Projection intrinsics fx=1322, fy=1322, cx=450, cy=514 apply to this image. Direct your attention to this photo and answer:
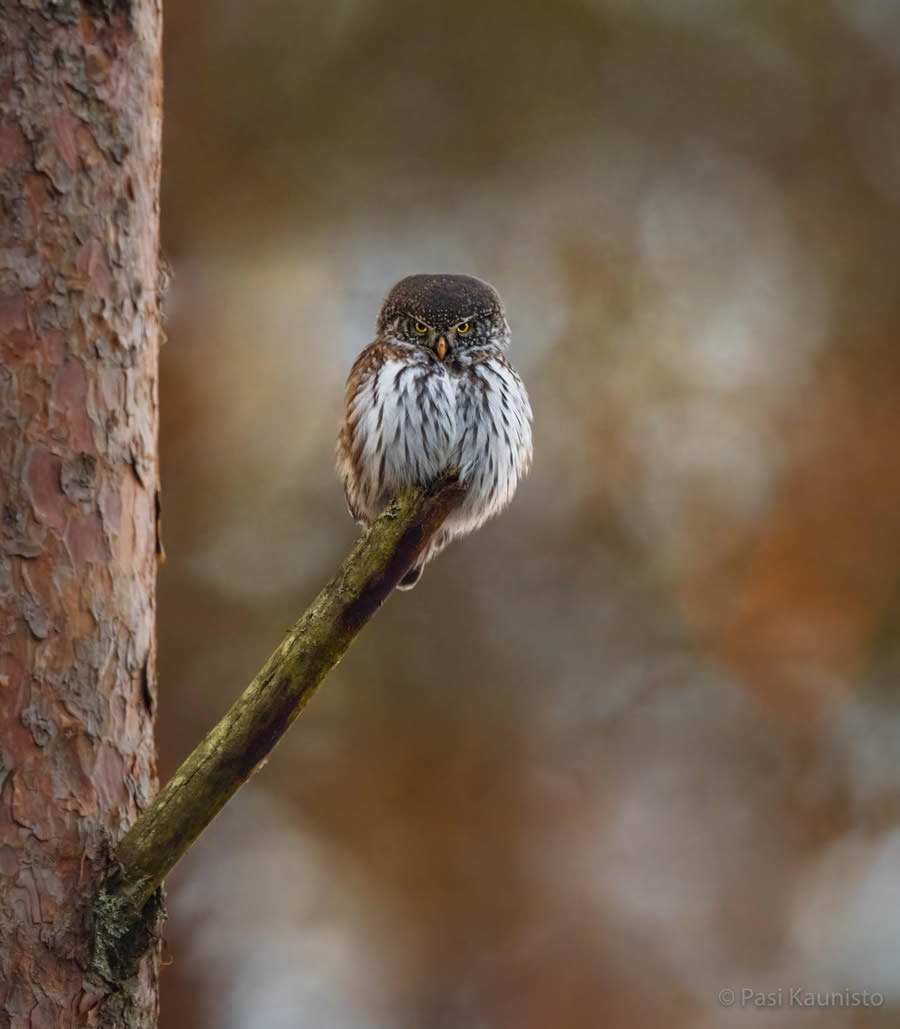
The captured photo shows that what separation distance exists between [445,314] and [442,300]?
48 millimetres

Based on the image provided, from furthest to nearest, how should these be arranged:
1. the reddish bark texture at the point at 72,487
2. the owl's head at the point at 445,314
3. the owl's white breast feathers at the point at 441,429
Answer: the owl's head at the point at 445,314 < the owl's white breast feathers at the point at 441,429 < the reddish bark texture at the point at 72,487

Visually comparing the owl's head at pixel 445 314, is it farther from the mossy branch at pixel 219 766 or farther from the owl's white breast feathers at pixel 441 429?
the mossy branch at pixel 219 766

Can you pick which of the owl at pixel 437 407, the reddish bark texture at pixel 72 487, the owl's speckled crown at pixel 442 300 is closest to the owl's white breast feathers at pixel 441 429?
the owl at pixel 437 407

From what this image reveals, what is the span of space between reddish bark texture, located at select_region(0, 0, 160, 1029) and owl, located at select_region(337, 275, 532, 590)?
133 centimetres

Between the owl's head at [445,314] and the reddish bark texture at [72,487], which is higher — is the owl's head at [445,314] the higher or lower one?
the higher one

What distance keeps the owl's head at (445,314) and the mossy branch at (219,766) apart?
178 cm

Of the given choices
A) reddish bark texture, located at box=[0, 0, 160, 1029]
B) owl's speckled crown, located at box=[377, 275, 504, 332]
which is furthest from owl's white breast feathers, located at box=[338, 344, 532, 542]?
reddish bark texture, located at box=[0, 0, 160, 1029]

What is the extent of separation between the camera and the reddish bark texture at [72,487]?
2.28m

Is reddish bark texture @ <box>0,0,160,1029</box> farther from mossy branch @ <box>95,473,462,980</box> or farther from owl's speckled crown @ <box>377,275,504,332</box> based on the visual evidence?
owl's speckled crown @ <box>377,275,504,332</box>

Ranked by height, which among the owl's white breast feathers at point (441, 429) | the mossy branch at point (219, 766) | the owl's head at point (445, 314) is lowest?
A: the mossy branch at point (219, 766)

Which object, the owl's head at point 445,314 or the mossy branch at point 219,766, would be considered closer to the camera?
the mossy branch at point 219,766

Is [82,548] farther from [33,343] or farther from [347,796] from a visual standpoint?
[347,796]

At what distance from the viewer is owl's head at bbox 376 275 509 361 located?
413cm

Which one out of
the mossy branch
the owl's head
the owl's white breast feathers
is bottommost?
the mossy branch
